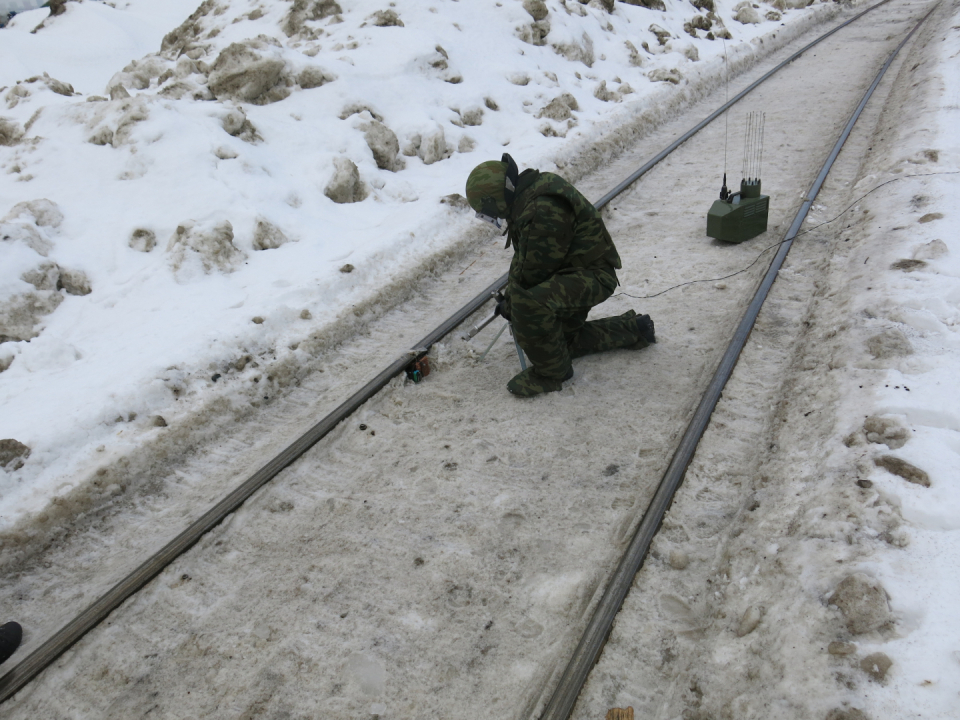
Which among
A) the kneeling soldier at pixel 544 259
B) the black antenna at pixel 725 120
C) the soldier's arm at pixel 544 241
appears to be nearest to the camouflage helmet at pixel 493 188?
the kneeling soldier at pixel 544 259

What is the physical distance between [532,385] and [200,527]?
2.20 meters

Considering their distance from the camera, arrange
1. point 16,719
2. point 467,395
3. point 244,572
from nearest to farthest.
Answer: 1. point 16,719
2. point 244,572
3. point 467,395

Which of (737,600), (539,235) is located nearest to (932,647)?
(737,600)

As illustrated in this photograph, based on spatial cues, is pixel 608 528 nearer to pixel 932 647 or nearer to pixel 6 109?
pixel 932 647

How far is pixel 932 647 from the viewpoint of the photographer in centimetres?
224

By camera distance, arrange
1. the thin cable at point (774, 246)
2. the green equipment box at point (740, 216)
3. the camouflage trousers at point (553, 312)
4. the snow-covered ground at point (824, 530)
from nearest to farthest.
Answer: the snow-covered ground at point (824, 530) < the camouflage trousers at point (553, 312) < the thin cable at point (774, 246) < the green equipment box at point (740, 216)

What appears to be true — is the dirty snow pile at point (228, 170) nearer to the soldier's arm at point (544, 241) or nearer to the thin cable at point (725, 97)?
the thin cable at point (725, 97)

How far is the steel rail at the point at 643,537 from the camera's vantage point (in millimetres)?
2605

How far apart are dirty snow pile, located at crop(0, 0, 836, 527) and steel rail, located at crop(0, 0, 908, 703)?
0.84m

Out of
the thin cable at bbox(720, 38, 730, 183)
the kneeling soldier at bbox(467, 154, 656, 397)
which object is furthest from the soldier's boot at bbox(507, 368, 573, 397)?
the thin cable at bbox(720, 38, 730, 183)

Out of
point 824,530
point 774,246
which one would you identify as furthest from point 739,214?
point 824,530

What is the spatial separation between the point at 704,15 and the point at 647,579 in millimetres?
16313

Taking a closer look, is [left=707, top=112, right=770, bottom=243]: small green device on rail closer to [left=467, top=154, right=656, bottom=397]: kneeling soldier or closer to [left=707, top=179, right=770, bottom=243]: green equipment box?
[left=707, top=179, right=770, bottom=243]: green equipment box

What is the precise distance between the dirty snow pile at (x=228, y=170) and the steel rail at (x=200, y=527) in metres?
0.84
